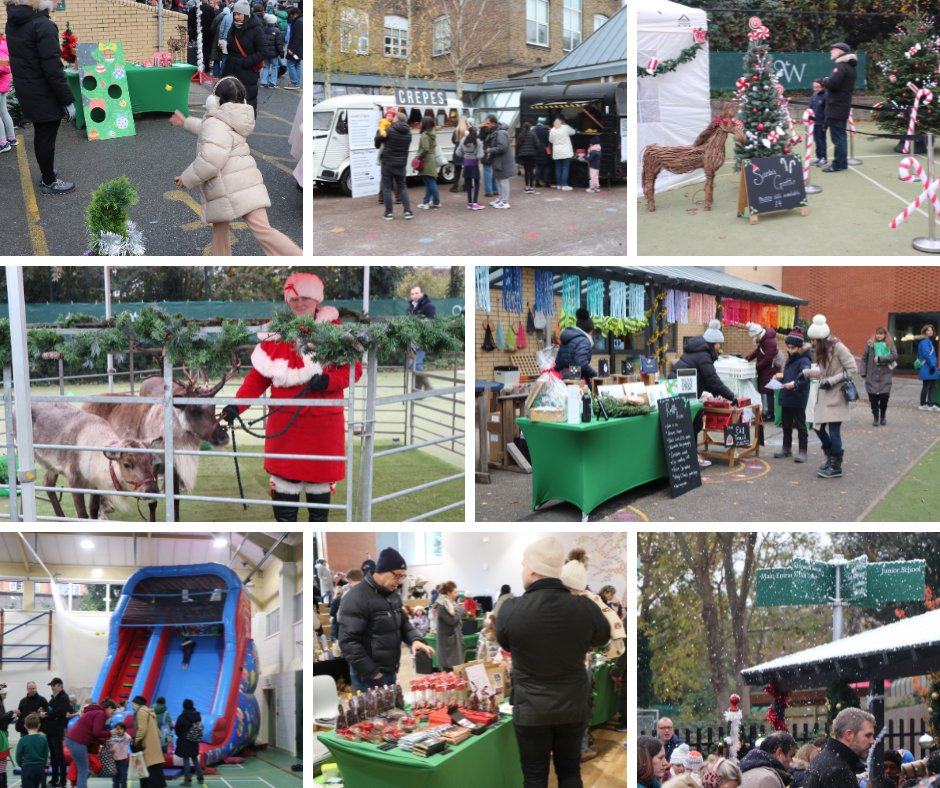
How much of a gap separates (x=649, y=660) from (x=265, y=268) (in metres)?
8.83

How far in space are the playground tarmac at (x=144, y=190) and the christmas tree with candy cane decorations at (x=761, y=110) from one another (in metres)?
4.71

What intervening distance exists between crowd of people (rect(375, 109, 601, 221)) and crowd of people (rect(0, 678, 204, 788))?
15.6 ft

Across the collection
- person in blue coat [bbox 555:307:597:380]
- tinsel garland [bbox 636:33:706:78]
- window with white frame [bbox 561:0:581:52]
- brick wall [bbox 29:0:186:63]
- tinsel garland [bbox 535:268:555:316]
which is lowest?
person in blue coat [bbox 555:307:597:380]

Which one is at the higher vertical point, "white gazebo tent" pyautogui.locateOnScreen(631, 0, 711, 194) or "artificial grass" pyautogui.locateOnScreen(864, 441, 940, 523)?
"white gazebo tent" pyautogui.locateOnScreen(631, 0, 711, 194)

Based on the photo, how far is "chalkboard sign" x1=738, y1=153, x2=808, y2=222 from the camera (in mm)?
7543

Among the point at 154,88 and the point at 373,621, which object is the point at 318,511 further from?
the point at 154,88

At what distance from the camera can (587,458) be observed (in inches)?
220

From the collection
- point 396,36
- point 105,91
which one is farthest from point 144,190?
point 396,36

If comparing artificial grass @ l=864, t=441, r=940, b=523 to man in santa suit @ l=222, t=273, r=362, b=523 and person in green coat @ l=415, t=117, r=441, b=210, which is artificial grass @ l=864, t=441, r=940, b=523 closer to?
man in santa suit @ l=222, t=273, r=362, b=523

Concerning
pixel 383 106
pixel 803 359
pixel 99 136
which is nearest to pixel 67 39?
pixel 99 136

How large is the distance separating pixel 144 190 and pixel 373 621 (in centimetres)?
429

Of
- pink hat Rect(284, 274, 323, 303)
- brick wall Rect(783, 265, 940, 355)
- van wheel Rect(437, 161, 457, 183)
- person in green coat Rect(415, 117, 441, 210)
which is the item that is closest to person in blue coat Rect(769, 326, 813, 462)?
person in green coat Rect(415, 117, 441, 210)

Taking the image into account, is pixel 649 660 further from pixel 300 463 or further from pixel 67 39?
pixel 67 39

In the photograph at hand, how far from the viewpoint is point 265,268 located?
13203 mm
